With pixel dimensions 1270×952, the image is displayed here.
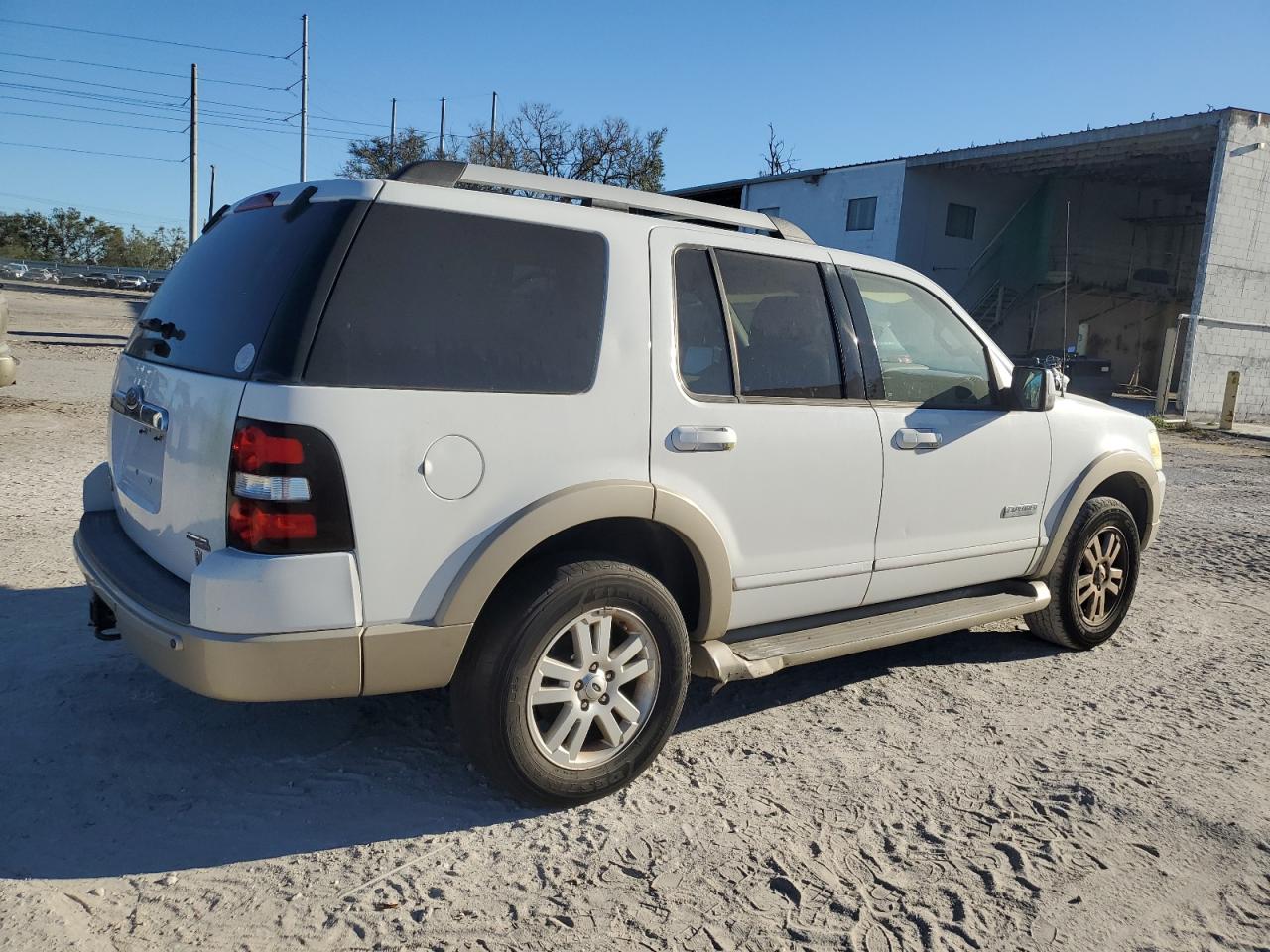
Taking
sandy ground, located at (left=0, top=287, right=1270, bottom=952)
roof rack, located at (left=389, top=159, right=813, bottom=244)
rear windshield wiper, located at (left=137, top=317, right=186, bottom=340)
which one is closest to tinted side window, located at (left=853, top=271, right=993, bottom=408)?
roof rack, located at (left=389, top=159, right=813, bottom=244)

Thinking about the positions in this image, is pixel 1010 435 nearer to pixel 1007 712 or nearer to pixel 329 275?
pixel 1007 712

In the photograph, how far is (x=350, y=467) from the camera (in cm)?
273

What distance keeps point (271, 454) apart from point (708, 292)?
65.3 inches

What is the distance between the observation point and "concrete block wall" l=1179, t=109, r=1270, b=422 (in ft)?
73.8

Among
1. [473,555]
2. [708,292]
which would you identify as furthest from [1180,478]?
[473,555]

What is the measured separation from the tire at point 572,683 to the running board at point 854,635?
0.65ft

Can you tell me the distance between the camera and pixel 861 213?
30797 mm

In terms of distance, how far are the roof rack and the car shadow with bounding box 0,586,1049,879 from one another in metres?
1.96

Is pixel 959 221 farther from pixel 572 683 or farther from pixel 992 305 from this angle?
pixel 572 683

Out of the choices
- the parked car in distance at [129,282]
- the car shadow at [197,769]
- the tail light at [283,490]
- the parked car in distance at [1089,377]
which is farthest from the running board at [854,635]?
the parked car in distance at [129,282]

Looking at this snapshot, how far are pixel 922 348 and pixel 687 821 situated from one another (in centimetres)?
232

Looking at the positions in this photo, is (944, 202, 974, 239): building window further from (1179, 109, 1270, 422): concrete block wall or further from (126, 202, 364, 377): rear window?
(126, 202, 364, 377): rear window

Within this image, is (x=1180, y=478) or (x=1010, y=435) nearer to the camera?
(x=1010, y=435)

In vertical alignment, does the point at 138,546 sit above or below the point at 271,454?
below
